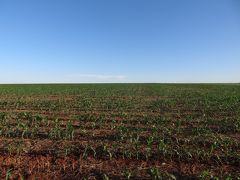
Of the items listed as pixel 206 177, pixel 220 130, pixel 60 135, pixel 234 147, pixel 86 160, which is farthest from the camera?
pixel 220 130

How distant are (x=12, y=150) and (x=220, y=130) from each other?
7.44 meters

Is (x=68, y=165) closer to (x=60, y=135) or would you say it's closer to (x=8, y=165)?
A: (x=8, y=165)

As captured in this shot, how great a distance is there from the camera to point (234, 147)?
7246 mm

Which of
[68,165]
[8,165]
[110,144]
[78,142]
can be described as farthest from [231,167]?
[8,165]

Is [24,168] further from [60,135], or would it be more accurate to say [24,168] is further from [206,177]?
[206,177]

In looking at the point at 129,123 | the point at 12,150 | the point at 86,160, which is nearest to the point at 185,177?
the point at 86,160

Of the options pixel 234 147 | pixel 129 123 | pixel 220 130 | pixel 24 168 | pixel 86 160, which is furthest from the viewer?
pixel 129 123

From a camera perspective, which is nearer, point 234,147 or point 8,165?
point 8,165

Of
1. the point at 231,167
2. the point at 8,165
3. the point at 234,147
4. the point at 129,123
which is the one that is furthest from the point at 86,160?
the point at 129,123

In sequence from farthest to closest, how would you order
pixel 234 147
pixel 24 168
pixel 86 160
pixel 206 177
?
pixel 234 147, pixel 86 160, pixel 24 168, pixel 206 177

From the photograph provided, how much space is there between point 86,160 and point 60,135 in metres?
2.58

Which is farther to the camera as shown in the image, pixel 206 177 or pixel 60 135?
pixel 60 135

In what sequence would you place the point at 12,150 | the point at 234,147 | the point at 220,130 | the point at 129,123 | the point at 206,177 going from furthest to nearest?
1. the point at 129,123
2. the point at 220,130
3. the point at 234,147
4. the point at 12,150
5. the point at 206,177

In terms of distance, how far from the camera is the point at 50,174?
532cm
